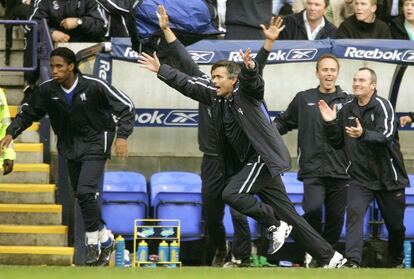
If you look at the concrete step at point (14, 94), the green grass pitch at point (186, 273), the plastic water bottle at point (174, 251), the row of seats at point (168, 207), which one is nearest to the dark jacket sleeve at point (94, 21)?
the concrete step at point (14, 94)

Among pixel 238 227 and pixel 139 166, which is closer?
pixel 238 227

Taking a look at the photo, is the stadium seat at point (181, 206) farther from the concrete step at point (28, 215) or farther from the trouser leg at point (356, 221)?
the trouser leg at point (356, 221)

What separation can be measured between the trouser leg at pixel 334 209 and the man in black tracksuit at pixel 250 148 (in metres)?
1.70

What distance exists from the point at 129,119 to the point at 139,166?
2.59 meters

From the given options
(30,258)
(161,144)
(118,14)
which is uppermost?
(118,14)

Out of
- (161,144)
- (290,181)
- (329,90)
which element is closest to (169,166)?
(161,144)

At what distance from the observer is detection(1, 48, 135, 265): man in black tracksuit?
52.6 ft

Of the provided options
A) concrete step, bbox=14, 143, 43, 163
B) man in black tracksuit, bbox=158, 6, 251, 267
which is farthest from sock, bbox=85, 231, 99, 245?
concrete step, bbox=14, 143, 43, 163

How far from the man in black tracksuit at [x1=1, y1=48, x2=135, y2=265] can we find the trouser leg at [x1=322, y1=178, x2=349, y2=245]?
2.31 m

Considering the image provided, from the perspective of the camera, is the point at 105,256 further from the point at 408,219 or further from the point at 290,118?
the point at 408,219

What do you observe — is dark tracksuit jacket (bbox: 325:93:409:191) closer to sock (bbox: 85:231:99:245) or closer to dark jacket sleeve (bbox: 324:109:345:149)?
dark jacket sleeve (bbox: 324:109:345:149)

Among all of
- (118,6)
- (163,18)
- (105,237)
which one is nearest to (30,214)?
(105,237)

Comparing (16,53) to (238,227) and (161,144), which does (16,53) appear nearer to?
(161,144)

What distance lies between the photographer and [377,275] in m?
13.7
